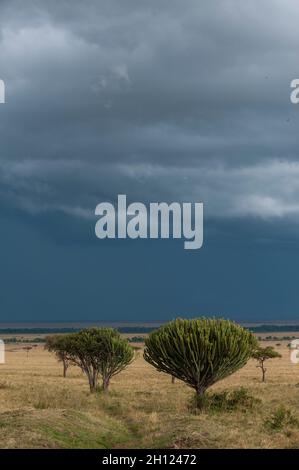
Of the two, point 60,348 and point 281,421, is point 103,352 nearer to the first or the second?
point 60,348

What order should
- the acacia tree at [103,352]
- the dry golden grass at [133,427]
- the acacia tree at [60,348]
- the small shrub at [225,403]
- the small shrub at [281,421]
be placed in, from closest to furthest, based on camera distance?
1. the dry golden grass at [133,427]
2. the small shrub at [281,421]
3. the small shrub at [225,403]
4. the acacia tree at [103,352]
5. the acacia tree at [60,348]

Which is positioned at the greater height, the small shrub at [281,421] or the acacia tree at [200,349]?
the acacia tree at [200,349]

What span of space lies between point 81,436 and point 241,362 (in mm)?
13020

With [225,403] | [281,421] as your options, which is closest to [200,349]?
[225,403]

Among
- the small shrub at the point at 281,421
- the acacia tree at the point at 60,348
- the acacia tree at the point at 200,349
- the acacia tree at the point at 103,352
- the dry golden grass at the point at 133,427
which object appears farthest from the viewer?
the acacia tree at the point at 60,348

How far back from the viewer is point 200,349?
30.9 meters

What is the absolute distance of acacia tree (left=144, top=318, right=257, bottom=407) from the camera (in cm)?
3088

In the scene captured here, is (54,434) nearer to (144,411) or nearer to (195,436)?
(195,436)

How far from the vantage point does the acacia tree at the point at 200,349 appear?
30875 millimetres

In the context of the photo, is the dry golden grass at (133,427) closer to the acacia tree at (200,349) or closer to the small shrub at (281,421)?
the small shrub at (281,421)

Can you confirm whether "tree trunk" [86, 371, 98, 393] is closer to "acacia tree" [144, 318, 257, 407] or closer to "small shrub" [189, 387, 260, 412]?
"acacia tree" [144, 318, 257, 407]

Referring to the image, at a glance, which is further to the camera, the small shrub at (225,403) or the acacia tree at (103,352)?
the acacia tree at (103,352)

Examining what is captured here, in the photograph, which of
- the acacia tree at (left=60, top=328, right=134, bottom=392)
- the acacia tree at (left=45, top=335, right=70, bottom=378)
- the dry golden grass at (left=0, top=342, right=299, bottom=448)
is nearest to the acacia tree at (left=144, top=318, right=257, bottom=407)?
the dry golden grass at (left=0, top=342, right=299, bottom=448)

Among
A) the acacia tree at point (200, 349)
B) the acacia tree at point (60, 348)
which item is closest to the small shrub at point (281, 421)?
the acacia tree at point (200, 349)
